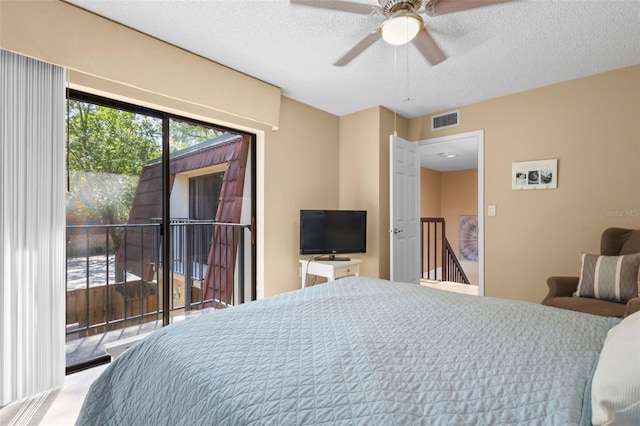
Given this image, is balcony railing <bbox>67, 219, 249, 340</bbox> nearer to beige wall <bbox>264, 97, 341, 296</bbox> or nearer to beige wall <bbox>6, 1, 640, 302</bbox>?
beige wall <bbox>264, 97, 341, 296</bbox>

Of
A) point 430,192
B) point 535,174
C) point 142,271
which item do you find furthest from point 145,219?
point 430,192

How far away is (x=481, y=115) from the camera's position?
3.71 metres

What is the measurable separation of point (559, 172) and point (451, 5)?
2368 millimetres

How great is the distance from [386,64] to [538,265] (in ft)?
8.48

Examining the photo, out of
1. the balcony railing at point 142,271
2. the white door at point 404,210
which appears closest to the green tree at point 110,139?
the balcony railing at point 142,271

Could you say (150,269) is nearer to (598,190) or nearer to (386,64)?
(386,64)

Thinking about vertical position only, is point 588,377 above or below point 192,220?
below

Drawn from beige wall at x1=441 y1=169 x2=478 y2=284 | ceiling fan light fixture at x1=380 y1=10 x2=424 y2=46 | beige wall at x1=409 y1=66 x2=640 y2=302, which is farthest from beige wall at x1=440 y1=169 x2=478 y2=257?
ceiling fan light fixture at x1=380 y1=10 x2=424 y2=46

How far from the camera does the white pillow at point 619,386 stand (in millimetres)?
651

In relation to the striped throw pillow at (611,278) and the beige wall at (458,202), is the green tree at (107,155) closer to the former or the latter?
the striped throw pillow at (611,278)

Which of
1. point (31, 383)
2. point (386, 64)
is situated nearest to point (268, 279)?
point (31, 383)

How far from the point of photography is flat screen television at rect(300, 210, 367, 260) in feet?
11.5

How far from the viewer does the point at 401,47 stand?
2.50 m

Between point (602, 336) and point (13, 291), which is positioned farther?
point (13, 291)
